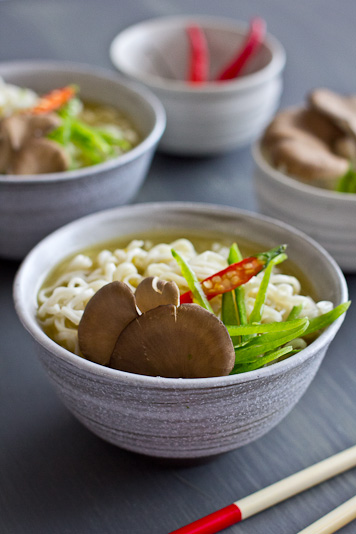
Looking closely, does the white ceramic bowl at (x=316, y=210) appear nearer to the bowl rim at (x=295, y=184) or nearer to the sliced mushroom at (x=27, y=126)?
the bowl rim at (x=295, y=184)

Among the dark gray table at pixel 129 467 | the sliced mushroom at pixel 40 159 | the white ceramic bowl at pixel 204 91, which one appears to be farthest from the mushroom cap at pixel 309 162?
the sliced mushroom at pixel 40 159

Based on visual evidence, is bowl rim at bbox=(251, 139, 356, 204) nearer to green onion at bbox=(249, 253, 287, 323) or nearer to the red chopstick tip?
green onion at bbox=(249, 253, 287, 323)

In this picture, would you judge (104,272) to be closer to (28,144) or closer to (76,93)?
(28,144)

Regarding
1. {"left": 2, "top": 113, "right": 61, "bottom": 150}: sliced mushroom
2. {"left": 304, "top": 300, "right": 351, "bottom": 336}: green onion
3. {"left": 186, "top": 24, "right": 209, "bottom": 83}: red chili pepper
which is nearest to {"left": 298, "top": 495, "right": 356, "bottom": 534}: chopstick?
{"left": 304, "top": 300, "right": 351, "bottom": 336}: green onion

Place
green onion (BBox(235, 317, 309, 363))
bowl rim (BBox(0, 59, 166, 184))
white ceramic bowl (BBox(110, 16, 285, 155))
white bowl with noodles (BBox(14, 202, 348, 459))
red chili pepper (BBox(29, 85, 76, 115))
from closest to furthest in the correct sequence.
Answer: white bowl with noodles (BBox(14, 202, 348, 459)) → green onion (BBox(235, 317, 309, 363)) → bowl rim (BBox(0, 59, 166, 184)) → red chili pepper (BBox(29, 85, 76, 115)) → white ceramic bowl (BBox(110, 16, 285, 155))

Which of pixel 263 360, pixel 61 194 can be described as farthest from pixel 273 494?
pixel 61 194

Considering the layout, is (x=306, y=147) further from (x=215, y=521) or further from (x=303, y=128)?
(x=215, y=521)
